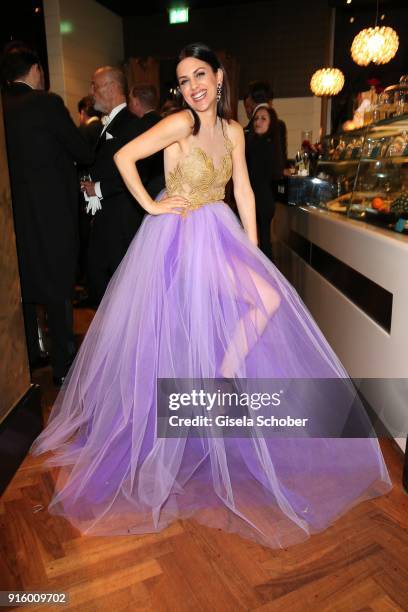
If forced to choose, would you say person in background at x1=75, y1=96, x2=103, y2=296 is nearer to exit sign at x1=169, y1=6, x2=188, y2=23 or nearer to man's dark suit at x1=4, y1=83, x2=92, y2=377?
man's dark suit at x1=4, y1=83, x2=92, y2=377

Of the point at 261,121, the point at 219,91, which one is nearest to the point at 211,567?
the point at 219,91

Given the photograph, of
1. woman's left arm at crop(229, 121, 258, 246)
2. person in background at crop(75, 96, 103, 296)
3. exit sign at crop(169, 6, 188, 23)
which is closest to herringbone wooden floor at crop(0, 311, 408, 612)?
woman's left arm at crop(229, 121, 258, 246)

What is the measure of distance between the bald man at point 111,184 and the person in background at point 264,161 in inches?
57.3

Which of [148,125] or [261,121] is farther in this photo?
[261,121]

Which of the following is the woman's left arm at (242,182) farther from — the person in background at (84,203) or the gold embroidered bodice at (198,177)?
the person in background at (84,203)

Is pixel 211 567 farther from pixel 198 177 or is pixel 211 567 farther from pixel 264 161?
pixel 264 161

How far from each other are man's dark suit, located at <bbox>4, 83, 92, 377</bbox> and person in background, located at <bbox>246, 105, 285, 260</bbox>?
1815mm

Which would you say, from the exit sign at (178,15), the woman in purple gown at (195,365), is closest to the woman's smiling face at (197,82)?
the woman in purple gown at (195,365)

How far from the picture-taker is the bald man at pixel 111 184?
2.92 m

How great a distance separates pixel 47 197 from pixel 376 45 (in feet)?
15.6

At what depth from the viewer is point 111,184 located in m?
2.95

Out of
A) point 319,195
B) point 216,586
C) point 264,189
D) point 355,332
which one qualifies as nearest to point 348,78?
point 264,189

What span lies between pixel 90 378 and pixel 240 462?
730 millimetres

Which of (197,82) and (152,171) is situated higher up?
(197,82)
